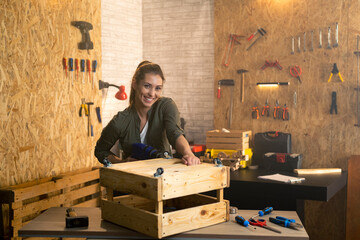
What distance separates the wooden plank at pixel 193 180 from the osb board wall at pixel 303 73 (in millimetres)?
2657

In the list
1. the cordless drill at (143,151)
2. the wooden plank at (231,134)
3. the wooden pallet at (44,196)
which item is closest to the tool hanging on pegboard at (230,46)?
the wooden plank at (231,134)

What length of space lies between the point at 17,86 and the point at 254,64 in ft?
8.55

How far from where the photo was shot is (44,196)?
3961 millimetres

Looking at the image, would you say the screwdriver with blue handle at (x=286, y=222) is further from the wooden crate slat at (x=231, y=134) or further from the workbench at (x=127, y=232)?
the wooden crate slat at (x=231, y=134)

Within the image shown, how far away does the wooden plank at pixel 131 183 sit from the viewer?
195cm

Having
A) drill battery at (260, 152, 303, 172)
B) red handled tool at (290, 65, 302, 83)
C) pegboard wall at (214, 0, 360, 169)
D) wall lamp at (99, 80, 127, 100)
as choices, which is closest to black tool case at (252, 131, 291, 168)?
pegboard wall at (214, 0, 360, 169)

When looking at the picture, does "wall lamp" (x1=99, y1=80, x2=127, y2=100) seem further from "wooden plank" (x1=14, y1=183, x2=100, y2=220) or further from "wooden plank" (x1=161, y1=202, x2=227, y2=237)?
"wooden plank" (x1=161, y1=202, x2=227, y2=237)

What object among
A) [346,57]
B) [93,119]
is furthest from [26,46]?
[346,57]

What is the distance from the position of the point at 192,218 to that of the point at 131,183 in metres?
0.35

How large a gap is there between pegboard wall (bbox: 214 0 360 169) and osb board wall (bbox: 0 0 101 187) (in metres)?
1.58

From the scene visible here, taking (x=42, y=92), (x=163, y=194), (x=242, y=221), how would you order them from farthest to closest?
(x=42, y=92) < (x=242, y=221) < (x=163, y=194)

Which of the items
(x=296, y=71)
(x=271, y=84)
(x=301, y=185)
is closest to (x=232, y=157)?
(x=301, y=185)

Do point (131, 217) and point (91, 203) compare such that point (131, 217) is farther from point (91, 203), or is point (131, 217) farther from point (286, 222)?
point (91, 203)

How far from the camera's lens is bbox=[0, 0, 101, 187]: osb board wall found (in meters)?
3.58
